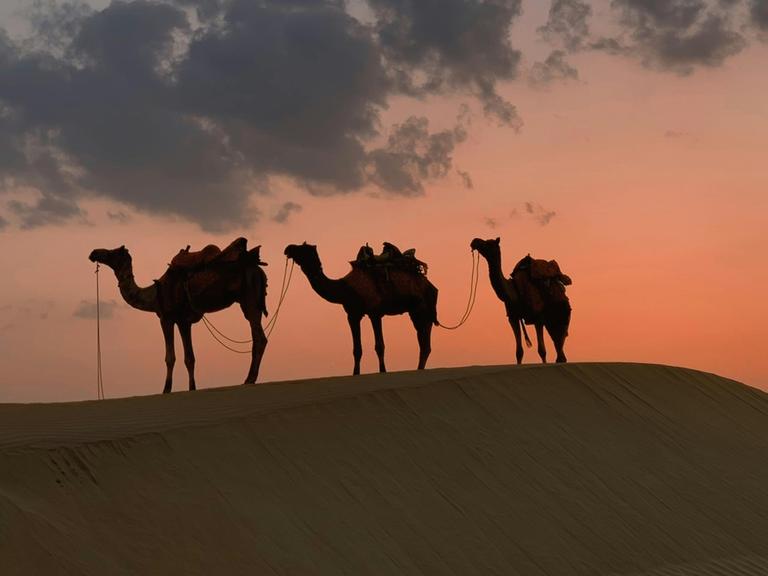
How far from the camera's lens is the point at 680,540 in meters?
17.7

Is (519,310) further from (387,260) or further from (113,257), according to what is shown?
(113,257)

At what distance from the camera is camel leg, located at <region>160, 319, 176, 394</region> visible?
21.8m

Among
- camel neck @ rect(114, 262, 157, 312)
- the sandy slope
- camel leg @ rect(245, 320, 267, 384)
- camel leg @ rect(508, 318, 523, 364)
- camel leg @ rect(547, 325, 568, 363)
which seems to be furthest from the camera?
camel leg @ rect(547, 325, 568, 363)

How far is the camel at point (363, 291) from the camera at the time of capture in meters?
22.6

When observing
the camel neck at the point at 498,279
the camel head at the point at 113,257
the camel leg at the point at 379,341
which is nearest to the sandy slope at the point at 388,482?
the camel leg at the point at 379,341

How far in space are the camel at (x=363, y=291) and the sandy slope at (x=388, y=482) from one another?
57.5 inches

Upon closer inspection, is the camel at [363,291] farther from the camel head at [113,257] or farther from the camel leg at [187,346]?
the camel head at [113,257]

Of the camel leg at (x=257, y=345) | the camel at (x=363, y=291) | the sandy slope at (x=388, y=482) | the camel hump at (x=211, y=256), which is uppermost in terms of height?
the camel hump at (x=211, y=256)

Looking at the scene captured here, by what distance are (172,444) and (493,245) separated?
12.0 metres

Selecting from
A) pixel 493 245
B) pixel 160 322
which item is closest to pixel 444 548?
pixel 160 322

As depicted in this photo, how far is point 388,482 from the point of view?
16172 mm

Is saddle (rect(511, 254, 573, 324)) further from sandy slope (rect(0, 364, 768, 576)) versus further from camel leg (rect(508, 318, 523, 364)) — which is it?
sandy slope (rect(0, 364, 768, 576))

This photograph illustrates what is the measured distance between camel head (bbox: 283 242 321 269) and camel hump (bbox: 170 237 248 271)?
1.13 m

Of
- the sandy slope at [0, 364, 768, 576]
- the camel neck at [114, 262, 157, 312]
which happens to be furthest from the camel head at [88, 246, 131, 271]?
the sandy slope at [0, 364, 768, 576]
